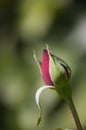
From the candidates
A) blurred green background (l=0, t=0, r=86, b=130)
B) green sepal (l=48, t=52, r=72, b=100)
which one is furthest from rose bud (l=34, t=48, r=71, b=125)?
blurred green background (l=0, t=0, r=86, b=130)

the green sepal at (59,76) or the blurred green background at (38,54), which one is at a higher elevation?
the blurred green background at (38,54)

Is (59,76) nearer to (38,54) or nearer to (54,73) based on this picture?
(54,73)

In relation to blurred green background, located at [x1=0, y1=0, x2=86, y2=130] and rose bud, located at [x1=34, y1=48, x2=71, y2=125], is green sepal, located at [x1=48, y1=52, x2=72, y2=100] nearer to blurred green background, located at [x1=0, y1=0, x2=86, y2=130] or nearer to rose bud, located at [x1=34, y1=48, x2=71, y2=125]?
rose bud, located at [x1=34, y1=48, x2=71, y2=125]

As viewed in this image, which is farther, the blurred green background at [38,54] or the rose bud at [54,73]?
the blurred green background at [38,54]

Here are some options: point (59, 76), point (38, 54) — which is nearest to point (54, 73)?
point (59, 76)

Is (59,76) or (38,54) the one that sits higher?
(38,54)

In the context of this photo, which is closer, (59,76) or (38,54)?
(59,76)

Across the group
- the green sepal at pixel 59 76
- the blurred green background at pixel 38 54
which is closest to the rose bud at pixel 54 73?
the green sepal at pixel 59 76

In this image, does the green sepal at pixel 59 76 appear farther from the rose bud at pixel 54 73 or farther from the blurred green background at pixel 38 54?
the blurred green background at pixel 38 54
